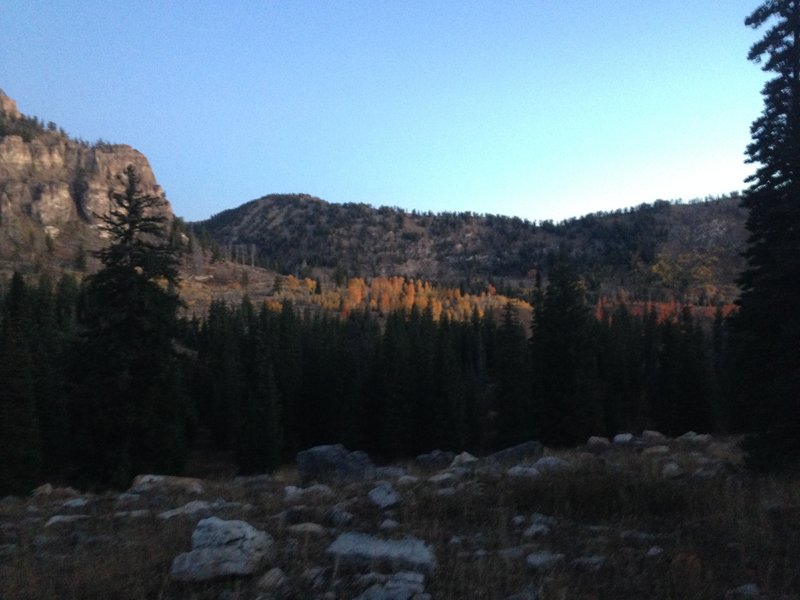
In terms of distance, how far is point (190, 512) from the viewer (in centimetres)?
880

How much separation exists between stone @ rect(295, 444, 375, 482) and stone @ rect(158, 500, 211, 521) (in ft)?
15.4

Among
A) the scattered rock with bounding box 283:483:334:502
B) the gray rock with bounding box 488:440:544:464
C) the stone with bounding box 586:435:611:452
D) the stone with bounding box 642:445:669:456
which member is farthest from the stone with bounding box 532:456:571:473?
the stone with bounding box 586:435:611:452

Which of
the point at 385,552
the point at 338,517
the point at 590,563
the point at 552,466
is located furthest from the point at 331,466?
the point at 590,563

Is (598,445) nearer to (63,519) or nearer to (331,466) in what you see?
(331,466)

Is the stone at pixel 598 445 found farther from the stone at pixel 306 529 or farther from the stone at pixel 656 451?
the stone at pixel 306 529

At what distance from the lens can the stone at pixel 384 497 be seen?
8.69m

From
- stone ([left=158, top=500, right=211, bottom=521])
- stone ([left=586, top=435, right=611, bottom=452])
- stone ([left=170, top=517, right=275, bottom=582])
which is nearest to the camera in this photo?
stone ([left=170, top=517, right=275, bottom=582])

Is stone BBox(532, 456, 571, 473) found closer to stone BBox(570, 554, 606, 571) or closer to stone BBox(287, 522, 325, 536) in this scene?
stone BBox(570, 554, 606, 571)

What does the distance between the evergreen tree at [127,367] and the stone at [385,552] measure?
15825mm

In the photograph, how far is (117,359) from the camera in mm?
20188

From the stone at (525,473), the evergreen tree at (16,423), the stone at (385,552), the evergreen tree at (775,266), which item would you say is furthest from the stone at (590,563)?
the evergreen tree at (16,423)

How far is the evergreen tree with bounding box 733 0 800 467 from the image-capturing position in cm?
1170

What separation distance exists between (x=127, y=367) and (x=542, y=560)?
17766 millimetres

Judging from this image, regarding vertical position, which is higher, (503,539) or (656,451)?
(503,539)
